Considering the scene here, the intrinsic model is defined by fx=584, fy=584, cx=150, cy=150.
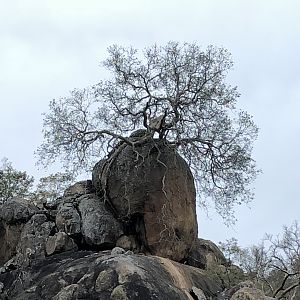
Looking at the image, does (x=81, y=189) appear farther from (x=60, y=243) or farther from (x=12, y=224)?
(x=60, y=243)

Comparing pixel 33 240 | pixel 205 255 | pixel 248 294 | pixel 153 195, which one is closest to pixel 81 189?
pixel 33 240

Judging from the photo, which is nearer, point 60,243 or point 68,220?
point 60,243

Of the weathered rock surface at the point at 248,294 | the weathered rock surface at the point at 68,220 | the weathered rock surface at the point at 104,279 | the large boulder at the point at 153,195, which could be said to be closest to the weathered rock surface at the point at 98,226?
the weathered rock surface at the point at 68,220

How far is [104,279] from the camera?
519 inches

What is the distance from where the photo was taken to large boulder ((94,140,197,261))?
17750mm

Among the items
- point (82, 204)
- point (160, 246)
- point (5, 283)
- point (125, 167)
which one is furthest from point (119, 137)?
point (5, 283)

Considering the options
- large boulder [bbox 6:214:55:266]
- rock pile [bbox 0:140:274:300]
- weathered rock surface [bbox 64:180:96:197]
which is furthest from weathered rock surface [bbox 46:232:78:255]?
weathered rock surface [bbox 64:180:96:197]

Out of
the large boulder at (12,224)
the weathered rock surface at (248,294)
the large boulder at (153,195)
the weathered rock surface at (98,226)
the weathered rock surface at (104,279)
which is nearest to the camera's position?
the weathered rock surface at (104,279)

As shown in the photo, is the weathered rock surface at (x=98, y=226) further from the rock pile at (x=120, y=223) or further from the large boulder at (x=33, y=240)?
the large boulder at (x=33, y=240)

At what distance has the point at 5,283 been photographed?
611 inches

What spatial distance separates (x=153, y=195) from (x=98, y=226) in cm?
193

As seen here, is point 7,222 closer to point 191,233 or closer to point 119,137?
point 119,137

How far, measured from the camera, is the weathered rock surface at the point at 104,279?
1302 cm

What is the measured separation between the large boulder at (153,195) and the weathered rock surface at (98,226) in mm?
405
